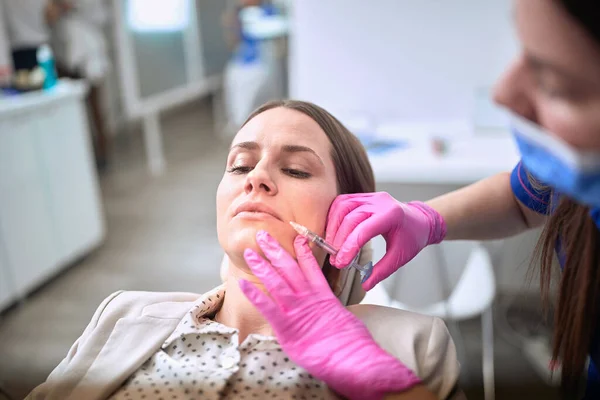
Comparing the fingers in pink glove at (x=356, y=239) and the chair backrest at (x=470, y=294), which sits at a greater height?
the fingers in pink glove at (x=356, y=239)

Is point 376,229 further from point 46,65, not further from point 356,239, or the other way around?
point 46,65

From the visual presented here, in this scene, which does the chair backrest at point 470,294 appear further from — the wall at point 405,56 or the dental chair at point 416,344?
the wall at point 405,56

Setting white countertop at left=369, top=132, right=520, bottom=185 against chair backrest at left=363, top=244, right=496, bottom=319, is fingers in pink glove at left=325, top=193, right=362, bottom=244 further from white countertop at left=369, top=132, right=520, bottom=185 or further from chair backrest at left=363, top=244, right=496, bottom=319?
white countertop at left=369, top=132, right=520, bottom=185

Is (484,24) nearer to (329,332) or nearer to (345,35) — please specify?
(345,35)

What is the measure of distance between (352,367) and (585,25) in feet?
1.51

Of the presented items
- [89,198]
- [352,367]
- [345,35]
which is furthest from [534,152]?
[89,198]

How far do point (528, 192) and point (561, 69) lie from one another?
483mm

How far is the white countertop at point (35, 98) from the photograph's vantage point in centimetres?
212

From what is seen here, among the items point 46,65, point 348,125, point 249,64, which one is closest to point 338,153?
point 348,125

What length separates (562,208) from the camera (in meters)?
0.69

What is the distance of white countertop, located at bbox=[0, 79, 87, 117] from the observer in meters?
2.12

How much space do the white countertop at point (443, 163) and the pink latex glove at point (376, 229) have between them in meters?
0.82

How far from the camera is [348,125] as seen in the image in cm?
211

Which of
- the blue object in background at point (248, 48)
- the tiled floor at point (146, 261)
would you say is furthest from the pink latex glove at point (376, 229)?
the blue object in background at point (248, 48)
